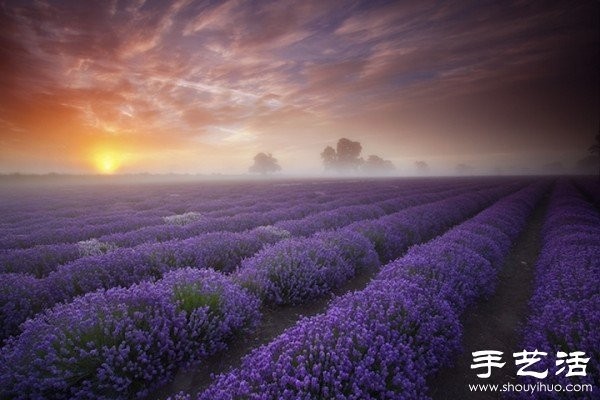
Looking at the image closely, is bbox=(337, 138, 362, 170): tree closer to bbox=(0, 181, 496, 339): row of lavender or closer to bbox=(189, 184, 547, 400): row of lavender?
bbox=(0, 181, 496, 339): row of lavender

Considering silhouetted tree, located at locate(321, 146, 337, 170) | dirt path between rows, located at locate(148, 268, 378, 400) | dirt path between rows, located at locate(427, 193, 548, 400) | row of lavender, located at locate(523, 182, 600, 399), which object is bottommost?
dirt path between rows, located at locate(427, 193, 548, 400)

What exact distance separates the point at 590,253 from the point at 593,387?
407 centimetres

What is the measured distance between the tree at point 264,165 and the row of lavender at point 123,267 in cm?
10412

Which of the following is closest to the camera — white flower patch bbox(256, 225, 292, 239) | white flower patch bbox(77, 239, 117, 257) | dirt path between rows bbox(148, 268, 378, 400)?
→ dirt path between rows bbox(148, 268, 378, 400)

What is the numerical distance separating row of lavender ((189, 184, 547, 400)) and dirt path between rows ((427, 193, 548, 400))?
257 millimetres

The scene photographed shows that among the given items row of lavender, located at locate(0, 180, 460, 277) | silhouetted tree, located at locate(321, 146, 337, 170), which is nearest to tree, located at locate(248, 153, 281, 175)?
silhouetted tree, located at locate(321, 146, 337, 170)

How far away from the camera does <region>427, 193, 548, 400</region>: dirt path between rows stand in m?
3.08

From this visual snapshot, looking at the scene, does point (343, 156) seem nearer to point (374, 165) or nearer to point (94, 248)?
point (374, 165)

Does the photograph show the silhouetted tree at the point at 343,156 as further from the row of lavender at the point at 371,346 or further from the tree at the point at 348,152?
the row of lavender at the point at 371,346

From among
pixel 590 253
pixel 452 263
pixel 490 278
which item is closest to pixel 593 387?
pixel 452 263

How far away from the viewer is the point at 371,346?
100 inches

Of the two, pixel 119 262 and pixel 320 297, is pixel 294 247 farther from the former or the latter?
pixel 119 262

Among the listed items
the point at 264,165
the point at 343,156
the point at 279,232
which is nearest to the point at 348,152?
the point at 343,156

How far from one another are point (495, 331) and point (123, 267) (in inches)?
236
